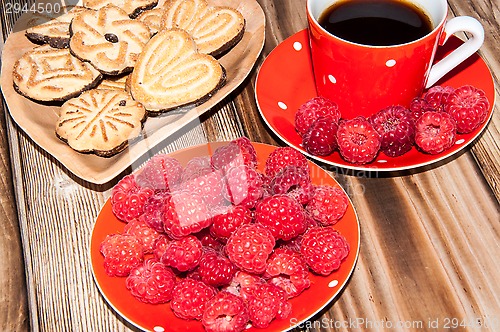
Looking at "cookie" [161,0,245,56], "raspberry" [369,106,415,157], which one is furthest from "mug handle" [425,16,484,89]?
"cookie" [161,0,245,56]

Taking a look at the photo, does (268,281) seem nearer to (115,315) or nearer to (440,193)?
(115,315)

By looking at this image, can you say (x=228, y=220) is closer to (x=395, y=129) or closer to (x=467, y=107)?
(x=395, y=129)

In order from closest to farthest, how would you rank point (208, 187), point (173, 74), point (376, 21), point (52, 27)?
point (208, 187)
point (376, 21)
point (173, 74)
point (52, 27)

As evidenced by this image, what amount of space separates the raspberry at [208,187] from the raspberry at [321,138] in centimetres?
21

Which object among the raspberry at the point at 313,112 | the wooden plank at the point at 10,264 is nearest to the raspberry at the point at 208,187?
the raspberry at the point at 313,112

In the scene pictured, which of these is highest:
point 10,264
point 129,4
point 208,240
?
point 129,4

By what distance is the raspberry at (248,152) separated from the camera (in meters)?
1.08

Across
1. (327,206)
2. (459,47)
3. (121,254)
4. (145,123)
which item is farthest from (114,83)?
(459,47)

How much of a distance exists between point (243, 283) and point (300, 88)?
1.69 feet

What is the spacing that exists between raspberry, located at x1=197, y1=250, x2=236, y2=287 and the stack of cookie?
39 cm

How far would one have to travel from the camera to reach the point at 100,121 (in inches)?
49.9

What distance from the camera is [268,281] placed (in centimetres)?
99

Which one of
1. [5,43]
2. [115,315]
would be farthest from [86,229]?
[5,43]

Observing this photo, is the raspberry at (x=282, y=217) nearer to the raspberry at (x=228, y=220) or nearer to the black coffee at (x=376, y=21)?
the raspberry at (x=228, y=220)
